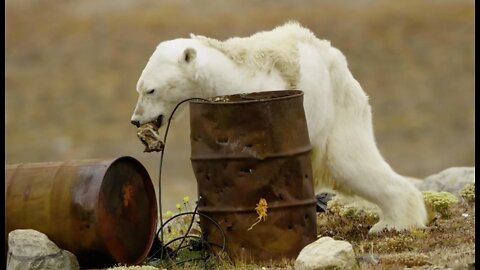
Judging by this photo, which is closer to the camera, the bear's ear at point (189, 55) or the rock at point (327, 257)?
the rock at point (327, 257)

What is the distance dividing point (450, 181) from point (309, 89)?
178 inches

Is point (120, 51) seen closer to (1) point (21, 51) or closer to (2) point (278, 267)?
(1) point (21, 51)

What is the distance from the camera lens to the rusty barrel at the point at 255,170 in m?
8.60

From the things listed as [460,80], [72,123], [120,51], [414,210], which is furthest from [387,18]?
[414,210]

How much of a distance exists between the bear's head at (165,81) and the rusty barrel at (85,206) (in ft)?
1.50

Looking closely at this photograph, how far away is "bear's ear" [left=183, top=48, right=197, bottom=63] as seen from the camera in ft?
29.8

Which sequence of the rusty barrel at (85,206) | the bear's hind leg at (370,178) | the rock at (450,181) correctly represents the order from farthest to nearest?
1. the rock at (450,181)
2. the bear's hind leg at (370,178)
3. the rusty barrel at (85,206)

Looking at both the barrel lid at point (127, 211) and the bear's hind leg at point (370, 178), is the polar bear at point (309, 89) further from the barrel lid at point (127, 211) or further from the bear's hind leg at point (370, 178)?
Answer: the barrel lid at point (127, 211)

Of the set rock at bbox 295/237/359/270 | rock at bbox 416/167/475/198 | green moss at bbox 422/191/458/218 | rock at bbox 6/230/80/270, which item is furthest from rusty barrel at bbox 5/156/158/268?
rock at bbox 416/167/475/198

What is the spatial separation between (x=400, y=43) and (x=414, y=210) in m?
23.6

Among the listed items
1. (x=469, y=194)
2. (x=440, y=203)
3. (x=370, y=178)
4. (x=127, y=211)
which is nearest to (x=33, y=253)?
(x=127, y=211)

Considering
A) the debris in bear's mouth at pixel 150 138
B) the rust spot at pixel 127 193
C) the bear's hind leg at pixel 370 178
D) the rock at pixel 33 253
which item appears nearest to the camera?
the rock at pixel 33 253

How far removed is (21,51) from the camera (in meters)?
35.2

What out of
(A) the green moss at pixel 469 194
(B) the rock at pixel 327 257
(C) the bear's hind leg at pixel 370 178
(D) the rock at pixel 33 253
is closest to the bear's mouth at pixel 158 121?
(D) the rock at pixel 33 253
